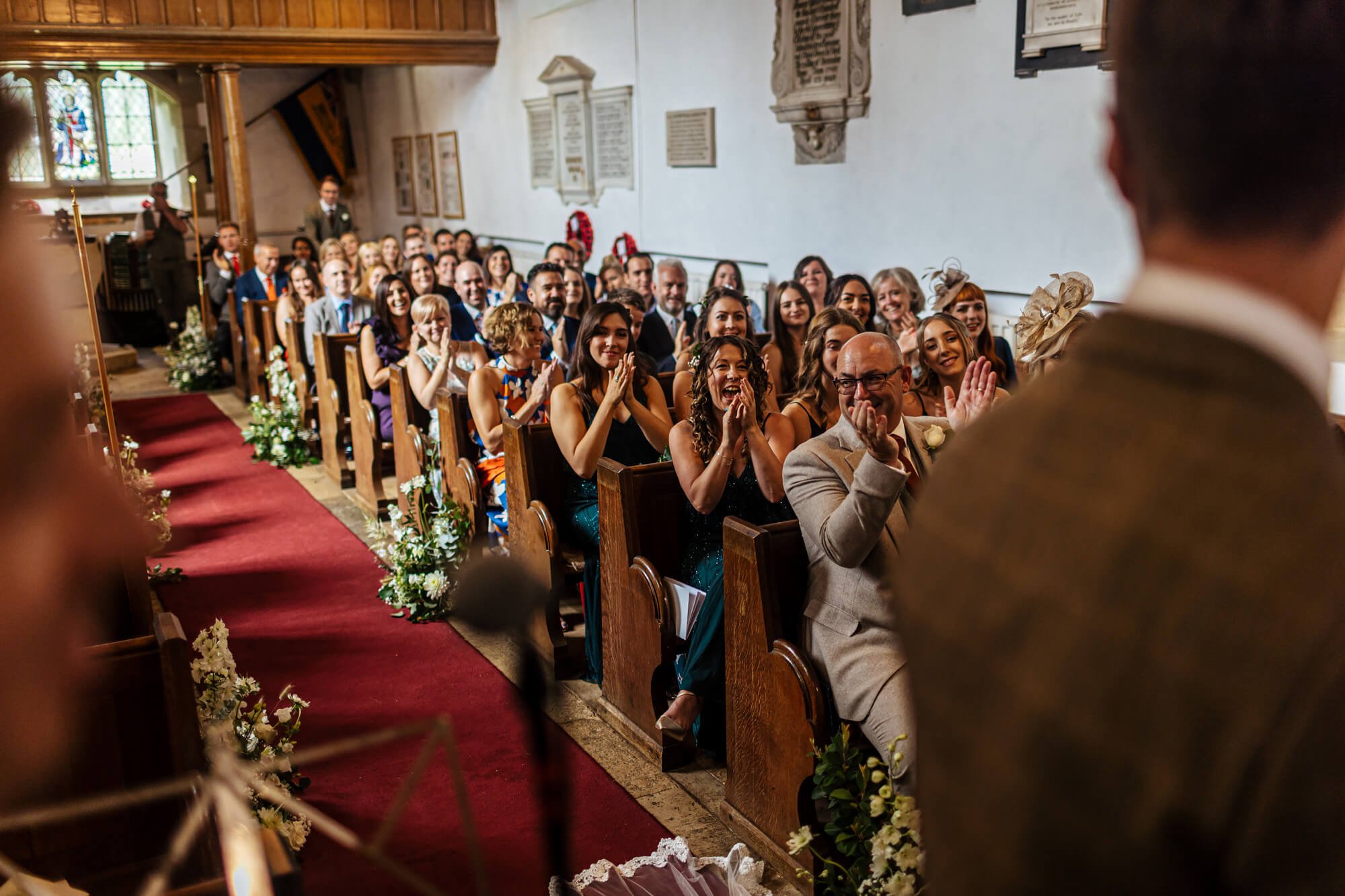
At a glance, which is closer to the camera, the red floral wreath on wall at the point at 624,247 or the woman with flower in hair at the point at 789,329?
the woman with flower in hair at the point at 789,329

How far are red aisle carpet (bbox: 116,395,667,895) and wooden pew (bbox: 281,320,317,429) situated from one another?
0.66 meters

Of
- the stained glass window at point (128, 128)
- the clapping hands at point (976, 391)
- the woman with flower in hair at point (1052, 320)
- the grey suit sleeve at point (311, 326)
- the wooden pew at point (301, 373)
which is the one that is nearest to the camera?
the clapping hands at point (976, 391)

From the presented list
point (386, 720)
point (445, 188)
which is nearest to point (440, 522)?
point (386, 720)

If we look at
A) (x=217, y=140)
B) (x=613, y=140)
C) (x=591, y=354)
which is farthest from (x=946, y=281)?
(x=217, y=140)

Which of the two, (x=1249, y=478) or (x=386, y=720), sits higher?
(x=1249, y=478)

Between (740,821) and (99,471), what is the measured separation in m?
2.78

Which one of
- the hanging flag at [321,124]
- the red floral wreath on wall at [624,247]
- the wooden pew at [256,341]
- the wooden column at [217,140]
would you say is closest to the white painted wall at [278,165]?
the hanging flag at [321,124]

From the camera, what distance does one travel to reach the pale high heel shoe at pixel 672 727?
136 inches

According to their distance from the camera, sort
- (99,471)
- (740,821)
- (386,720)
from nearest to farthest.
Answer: (99,471)
(740,821)
(386,720)

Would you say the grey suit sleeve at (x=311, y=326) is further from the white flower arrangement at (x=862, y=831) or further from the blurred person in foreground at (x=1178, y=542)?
the blurred person in foreground at (x=1178, y=542)

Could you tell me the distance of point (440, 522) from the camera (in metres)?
4.88

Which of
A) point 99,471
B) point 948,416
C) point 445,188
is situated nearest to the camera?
point 99,471

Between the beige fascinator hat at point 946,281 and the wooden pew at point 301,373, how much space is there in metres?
4.40

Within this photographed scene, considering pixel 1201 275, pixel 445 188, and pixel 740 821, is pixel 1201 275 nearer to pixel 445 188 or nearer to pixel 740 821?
pixel 740 821
